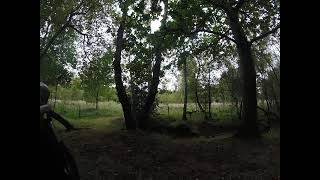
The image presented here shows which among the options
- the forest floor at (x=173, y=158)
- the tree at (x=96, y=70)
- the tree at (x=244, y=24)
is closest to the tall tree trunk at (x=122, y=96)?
the forest floor at (x=173, y=158)

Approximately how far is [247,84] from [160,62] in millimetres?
6956

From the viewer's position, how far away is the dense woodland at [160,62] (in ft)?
54.6

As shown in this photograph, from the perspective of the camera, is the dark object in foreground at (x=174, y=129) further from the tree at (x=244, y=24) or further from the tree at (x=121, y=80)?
the tree at (x=244, y=24)

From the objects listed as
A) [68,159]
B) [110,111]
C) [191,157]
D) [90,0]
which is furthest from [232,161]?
[110,111]

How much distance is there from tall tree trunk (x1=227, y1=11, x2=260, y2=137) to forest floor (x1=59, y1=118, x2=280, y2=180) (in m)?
0.75

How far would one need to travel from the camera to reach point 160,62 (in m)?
22.0

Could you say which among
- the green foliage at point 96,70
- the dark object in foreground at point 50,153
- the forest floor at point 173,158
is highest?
the green foliage at point 96,70

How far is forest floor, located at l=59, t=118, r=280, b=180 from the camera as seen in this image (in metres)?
12.4

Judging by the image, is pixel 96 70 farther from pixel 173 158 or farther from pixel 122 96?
pixel 173 158

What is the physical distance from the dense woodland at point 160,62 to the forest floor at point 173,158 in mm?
119

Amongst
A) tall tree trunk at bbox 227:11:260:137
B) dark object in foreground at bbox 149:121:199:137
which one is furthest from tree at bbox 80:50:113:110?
tall tree trunk at bbox 227:11:260:137

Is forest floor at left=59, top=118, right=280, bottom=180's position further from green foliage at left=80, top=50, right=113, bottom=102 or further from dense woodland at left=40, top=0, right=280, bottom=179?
green foliage at left=80, top=50, right=113, bottom=102
